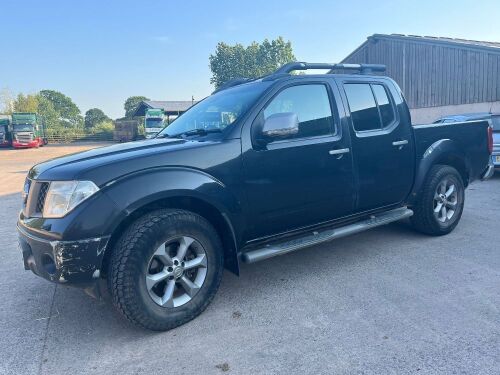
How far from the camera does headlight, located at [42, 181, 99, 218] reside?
2570mm

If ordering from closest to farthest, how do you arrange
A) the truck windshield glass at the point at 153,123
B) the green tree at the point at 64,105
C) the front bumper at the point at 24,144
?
the truck windshield glass at the point at 153,123
the front bumper at the point at 24,144
the green tree at the point at 64,105

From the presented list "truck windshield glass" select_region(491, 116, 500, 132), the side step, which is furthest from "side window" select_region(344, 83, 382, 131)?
"truck windshield glass" select_region(491, 116, 500, 132)

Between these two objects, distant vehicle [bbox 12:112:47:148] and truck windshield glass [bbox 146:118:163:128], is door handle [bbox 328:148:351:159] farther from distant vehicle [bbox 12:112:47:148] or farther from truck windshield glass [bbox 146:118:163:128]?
distant vehicle [bbox 12:112:47:148]

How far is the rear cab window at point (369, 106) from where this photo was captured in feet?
12.9

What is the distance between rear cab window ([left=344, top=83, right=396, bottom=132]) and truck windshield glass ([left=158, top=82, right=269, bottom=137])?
3.30 ft

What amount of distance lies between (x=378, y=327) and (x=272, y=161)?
1.52 metres

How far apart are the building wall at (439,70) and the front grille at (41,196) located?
18745mm

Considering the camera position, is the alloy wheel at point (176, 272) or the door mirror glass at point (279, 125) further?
the door mirror glass at point (279, 125)

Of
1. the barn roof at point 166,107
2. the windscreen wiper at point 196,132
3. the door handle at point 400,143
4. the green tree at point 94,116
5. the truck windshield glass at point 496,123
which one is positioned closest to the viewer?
the windscreen wiper at point 196,132

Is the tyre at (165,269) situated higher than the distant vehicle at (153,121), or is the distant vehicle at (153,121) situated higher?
the distant vehicle at (153,121)

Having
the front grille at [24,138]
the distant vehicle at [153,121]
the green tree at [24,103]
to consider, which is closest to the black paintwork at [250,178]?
the distant vehicle at [153,121]

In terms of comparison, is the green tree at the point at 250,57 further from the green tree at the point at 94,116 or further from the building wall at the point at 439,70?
the green tree at the point at 94,116

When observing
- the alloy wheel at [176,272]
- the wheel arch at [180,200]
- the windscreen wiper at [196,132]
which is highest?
the windscreen wiper at [196,132]

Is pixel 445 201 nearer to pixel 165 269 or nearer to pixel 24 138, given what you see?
pixel 165 269
